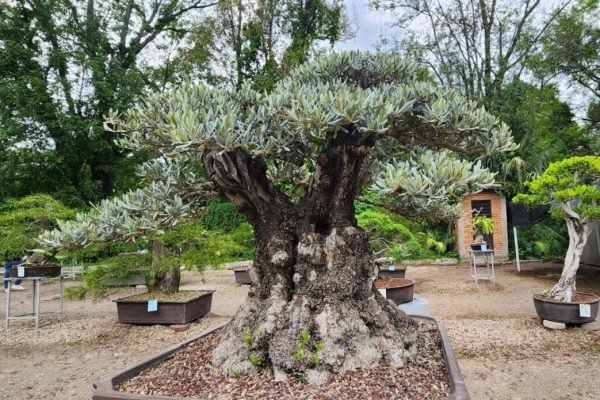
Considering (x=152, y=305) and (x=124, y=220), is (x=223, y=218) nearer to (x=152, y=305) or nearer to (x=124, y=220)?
(x=152, y=305)

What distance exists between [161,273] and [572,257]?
4.29 m

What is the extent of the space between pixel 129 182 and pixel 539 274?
30.0ft

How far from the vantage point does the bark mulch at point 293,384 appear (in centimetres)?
152

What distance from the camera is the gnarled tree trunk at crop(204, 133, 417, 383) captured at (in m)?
1.66

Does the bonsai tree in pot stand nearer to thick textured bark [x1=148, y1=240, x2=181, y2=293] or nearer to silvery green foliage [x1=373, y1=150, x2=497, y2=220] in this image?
silvery green foliage [x1=373, y1=150, x2=497, y2=220]

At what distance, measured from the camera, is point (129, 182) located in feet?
33.9

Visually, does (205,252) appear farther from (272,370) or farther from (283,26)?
(283,26)

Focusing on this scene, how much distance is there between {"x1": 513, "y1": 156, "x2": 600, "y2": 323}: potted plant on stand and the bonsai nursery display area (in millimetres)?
193

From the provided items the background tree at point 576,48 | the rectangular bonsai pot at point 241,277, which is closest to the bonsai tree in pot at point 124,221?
the rectangular bonsai pot at point 241,277

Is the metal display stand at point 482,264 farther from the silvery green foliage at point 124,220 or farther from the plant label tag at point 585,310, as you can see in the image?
the silvery green foliage at point 124,220

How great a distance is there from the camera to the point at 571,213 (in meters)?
4.21

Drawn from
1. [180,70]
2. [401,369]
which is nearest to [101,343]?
[401,369]

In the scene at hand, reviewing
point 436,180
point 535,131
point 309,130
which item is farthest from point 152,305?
point 535,131

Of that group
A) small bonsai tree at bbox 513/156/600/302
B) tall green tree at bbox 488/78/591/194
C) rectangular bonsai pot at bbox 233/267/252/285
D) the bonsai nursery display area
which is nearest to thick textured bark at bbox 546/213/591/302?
small bonsai tree at bbox 513/156/600/302
